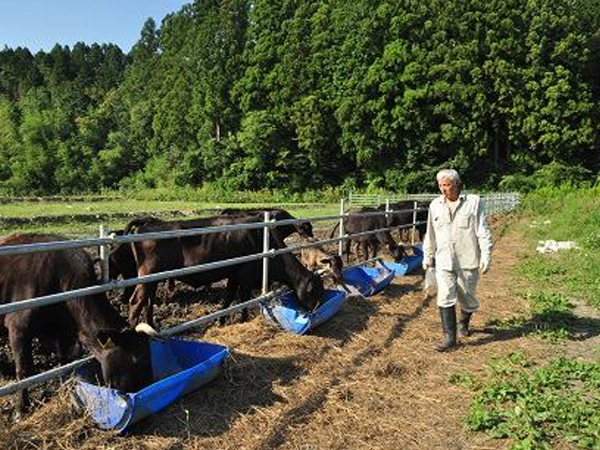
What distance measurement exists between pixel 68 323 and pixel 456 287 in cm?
393

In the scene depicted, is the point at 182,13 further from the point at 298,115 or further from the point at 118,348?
the point at 118,348

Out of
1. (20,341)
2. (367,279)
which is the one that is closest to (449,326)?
(367,279)

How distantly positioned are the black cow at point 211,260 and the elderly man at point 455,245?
1525 mm

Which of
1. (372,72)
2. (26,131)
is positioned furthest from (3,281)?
(26,131)

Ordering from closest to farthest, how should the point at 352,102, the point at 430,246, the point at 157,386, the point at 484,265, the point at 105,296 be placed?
the point at 157,386 → the point at 105,296 → the point at 484,265 → the point at 430,246 → the point at 352,102

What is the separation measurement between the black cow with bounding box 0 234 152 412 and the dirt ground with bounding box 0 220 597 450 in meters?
0.32

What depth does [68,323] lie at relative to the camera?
474 centimetres

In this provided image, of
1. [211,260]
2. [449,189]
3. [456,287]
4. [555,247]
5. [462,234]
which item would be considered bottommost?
[555,247]

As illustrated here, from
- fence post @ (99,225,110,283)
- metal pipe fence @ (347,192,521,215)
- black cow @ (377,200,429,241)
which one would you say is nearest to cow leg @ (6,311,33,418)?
fence post @ (99,225,110,283)

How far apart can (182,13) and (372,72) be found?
31166 mm

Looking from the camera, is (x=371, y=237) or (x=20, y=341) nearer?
(x=20, y=341)

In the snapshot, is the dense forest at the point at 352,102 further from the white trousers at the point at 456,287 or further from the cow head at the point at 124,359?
the cow head at the point at 124,359

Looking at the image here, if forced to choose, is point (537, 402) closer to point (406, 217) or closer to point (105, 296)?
point (105, 296)

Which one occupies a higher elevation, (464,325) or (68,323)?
(68,323)
